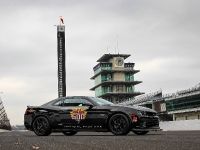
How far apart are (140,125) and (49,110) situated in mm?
3310

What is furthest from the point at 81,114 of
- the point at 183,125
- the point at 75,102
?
the point at 183,125

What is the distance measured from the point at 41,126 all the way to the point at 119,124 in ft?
9.71

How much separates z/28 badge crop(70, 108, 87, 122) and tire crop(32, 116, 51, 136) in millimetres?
976

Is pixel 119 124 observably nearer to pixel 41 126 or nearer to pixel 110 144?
pixel 41 126

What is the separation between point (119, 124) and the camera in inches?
569

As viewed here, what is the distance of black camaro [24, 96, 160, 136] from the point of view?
14.4 m

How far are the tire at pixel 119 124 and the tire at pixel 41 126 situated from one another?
239 cm

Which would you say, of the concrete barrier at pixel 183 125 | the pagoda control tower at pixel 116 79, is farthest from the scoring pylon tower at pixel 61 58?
the concrete barrier at pixel 183 125

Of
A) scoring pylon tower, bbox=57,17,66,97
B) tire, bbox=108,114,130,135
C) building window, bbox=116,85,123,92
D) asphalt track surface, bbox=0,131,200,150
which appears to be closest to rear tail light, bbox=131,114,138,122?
tire, bbox=108,114,130,135

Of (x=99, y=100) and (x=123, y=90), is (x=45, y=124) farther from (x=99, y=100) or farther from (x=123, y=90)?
(x=123, y=90)

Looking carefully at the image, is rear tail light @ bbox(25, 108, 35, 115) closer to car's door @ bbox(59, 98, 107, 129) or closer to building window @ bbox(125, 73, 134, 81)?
car's door @ bbox(59, 98, 107, 129)

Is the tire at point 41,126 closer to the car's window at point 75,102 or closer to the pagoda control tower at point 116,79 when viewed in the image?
the car's window at point 75,102

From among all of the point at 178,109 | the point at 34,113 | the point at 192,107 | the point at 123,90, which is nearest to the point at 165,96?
the point at 178,109

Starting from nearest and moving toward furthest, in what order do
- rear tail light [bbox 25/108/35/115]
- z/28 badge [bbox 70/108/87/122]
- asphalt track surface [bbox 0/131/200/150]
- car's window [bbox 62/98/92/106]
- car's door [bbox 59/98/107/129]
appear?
1. asphalt track surface [bbox 0/131/200/150]
2. car's door [bbox 59/98/107/129]
3. z/28 badge [bbox 70/108/87/122]
4. car's window [bbox 62/98/92/106]
5. rear tail light [bbox 25/108/35/115]
